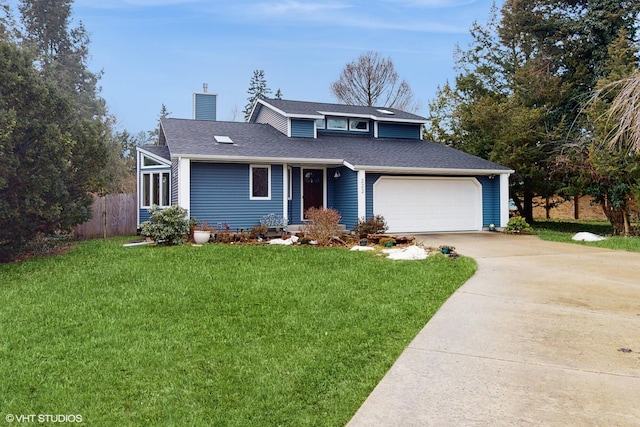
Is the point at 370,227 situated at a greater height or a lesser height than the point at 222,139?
lesser

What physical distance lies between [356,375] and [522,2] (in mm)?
21702

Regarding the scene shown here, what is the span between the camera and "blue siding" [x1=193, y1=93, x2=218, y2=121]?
62.7 ft

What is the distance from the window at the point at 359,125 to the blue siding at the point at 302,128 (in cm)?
221

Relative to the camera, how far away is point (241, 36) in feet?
57.4

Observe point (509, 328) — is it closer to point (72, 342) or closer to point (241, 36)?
point (72, 342)

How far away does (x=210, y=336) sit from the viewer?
15.1 feet

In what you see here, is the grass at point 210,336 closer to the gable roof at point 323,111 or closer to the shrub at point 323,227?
the shrub at point 323,227

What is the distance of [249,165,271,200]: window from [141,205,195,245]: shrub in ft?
9.11

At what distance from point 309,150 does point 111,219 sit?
24.1 ft

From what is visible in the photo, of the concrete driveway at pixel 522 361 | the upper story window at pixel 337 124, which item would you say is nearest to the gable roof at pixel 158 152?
the upper story window at pixel 337 124

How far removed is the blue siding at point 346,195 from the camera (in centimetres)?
1420

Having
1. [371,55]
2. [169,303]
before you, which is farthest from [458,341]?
[371,55]

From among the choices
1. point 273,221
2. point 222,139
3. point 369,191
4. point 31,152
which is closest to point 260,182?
point 273,221

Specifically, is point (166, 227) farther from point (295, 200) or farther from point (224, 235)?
point (295, 200)
